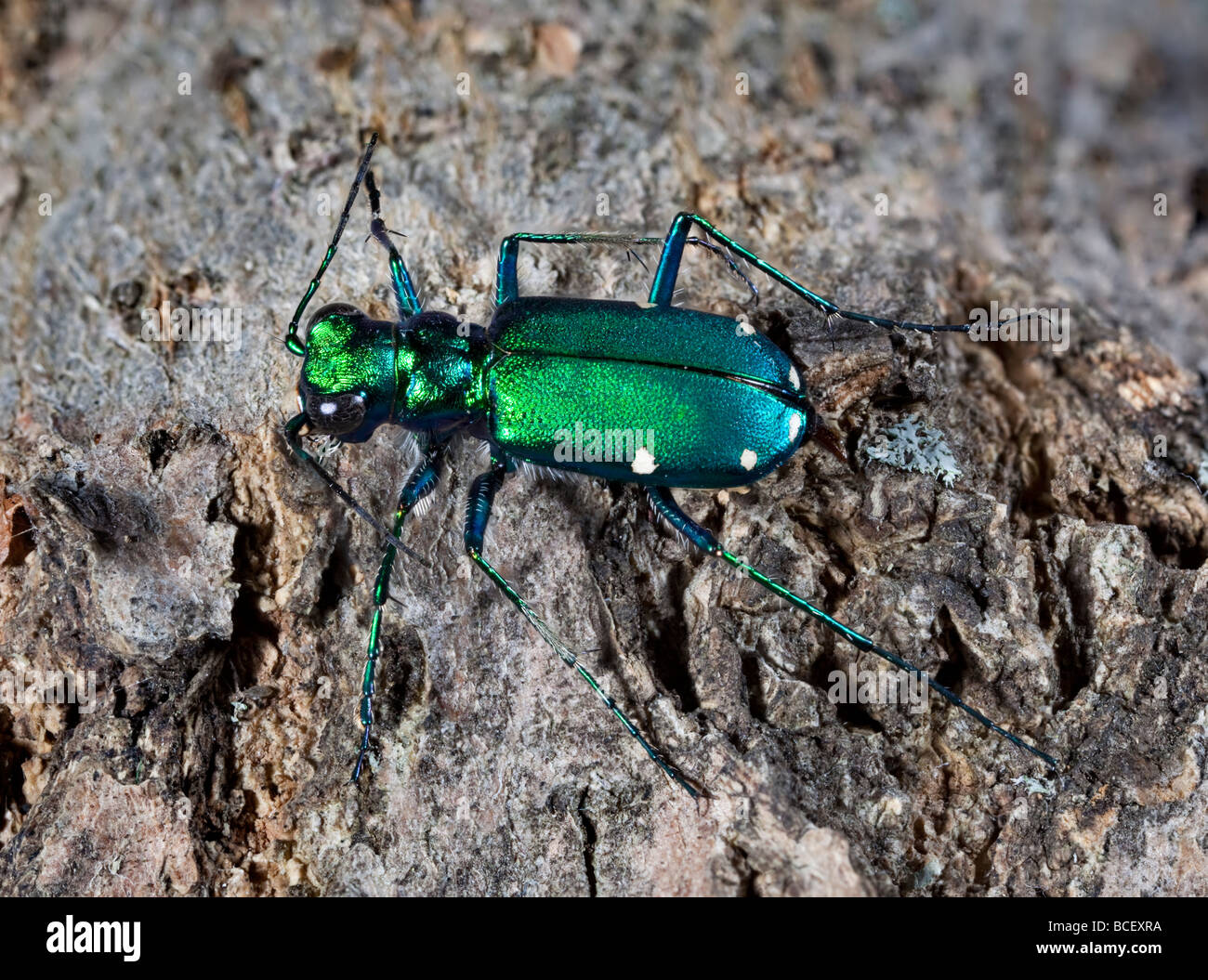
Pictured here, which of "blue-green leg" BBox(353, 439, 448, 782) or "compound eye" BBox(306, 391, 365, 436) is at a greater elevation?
"compound eye" BBox(306, 391, 365, 436)

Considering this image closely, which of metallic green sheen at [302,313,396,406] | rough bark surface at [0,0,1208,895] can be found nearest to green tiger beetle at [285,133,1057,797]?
metallic green sheen at [302,313,396,406]

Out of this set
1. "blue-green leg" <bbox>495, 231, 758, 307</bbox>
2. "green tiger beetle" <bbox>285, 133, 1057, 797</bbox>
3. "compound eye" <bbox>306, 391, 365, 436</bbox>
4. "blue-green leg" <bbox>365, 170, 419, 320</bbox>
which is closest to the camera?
"green tiger beetle" <bbox>285, 133, 1057, 797</bbox>

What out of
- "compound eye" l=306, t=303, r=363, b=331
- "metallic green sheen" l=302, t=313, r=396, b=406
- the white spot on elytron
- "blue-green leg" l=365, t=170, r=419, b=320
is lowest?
the white spot on elytron

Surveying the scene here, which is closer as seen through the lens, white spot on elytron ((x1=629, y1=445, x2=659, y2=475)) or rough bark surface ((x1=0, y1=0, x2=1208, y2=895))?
rough bark surface ((x1=0, y1=0, x2=1208, y2=895))

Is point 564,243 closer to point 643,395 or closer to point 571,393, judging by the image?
point 571,393

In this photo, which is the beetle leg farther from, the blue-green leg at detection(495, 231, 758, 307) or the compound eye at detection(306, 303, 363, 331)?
the compound eye at detection(306, 303, 363, 331)

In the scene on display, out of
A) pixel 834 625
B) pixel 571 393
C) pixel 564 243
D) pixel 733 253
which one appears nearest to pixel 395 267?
pixel 564 243

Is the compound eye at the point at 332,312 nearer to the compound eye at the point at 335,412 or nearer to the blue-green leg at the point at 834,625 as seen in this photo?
the compound eye at the point at 335,412

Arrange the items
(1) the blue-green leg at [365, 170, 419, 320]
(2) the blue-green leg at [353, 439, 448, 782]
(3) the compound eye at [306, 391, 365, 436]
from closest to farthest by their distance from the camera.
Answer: (2) the blue-green leg at [353, 439, 448, 782] → (3) the compound eye at [306, 391, 365, 436] → (1) the blue-green leg at [365, 170, 419, 320]
